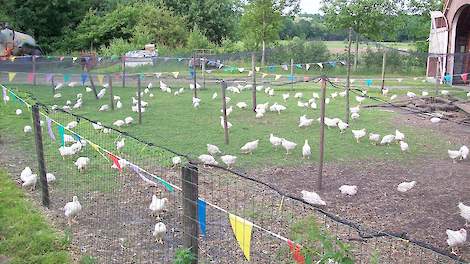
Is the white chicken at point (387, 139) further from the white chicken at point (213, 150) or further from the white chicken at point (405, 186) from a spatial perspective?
the white chicken at point (213, 150)

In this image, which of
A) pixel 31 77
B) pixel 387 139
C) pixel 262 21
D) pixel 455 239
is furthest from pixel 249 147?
pixel 262 21

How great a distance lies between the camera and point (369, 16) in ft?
106

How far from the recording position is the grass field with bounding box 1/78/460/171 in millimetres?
9930

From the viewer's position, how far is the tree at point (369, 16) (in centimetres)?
3238

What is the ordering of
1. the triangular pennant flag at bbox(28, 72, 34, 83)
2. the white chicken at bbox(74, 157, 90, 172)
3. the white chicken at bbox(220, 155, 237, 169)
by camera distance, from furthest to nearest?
the triangular pennant flag at bbox(28, 72, 34, 83)
the white chicken at bbox(220, 155, 237, 169)
the white chicken at bbox(74, 157, 90, 172)

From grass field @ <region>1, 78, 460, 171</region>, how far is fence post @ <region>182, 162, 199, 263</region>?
16.4ft

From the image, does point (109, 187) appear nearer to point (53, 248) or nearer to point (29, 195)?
point (29, 195)

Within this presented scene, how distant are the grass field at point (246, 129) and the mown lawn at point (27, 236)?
3377 millimetres

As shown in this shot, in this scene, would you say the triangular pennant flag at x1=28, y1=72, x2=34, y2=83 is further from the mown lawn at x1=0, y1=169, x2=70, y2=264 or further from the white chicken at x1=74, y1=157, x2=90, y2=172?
the mown lawn at x1=0, y1=169, x2=70, y2=264

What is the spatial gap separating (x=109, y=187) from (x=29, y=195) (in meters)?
1.15

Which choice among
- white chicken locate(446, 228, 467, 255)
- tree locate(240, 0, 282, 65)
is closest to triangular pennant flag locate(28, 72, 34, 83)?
tree locate(240, 0, 282, 65)

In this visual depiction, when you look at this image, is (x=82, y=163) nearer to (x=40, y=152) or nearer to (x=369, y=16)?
(x=40, y=152)

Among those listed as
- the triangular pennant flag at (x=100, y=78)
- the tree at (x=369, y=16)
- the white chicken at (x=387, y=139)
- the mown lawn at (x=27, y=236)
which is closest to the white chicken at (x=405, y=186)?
the white chicken at (x=387, y=139)

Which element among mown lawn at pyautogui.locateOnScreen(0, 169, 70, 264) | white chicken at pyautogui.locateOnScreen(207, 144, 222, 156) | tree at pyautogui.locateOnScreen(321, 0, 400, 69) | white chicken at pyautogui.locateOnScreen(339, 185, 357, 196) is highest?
tree at pyautogui.locateOnScreen(321, 0, 400, 69)
